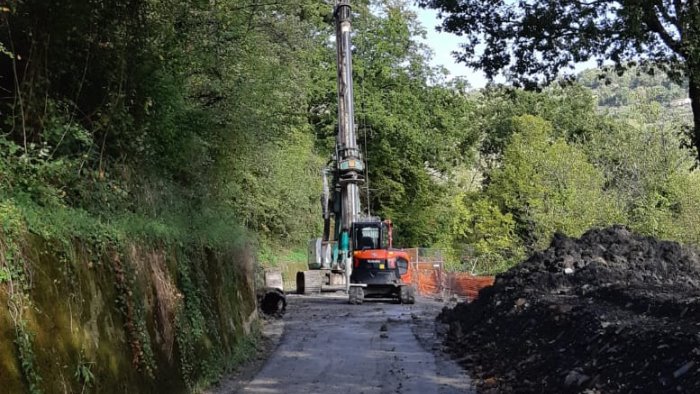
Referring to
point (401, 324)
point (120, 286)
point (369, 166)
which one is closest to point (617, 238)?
point (401, 324)

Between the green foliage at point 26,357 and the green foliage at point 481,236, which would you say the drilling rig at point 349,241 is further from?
the green foliage at point 26,357

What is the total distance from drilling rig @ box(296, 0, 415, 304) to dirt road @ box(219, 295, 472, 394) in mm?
3249

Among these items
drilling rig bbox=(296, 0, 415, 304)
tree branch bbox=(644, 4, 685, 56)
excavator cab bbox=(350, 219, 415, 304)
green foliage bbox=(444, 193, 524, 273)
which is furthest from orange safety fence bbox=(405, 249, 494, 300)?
tree branch bbox=(644, 4, 685, 56)

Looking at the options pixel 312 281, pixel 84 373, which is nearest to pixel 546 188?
pixel 312 281

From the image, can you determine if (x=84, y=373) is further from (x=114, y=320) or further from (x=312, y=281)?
(x=312, y=281)

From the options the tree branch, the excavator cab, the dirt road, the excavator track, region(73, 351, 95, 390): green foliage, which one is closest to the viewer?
region(73, 351, 95, 390): green foliage

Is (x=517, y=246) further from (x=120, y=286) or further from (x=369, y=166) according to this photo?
(x=120, y=286)

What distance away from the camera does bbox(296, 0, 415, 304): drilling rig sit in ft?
85.6

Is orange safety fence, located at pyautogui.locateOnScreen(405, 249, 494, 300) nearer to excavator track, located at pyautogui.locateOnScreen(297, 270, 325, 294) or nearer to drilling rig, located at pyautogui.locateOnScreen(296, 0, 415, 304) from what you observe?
drilling rig, located at pyautogui.locateOnScreen(296, 0, 415, 304)

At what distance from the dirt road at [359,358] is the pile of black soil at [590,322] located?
0.65 meters

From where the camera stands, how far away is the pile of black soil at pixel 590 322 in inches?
305

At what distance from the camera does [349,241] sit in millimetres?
27938

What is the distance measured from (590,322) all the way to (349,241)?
18042 mm

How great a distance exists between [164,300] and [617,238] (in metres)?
13.4
